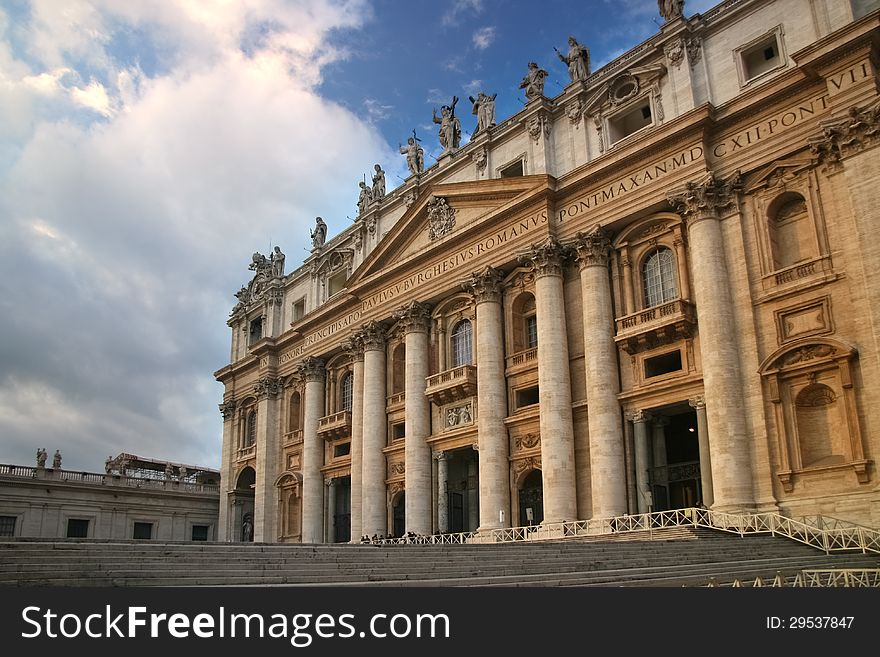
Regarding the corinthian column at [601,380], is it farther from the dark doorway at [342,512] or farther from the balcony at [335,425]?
the dark doorway at [342,512]

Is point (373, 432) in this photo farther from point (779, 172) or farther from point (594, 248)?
point (779, 172)

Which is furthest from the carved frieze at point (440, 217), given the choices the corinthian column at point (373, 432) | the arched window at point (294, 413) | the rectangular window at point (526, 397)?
the arched window at point (294, 413)

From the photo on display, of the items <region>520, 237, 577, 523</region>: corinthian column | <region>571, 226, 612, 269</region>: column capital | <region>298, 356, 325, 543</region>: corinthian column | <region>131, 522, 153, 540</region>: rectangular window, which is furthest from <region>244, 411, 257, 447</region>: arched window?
<region>571, 226, 612, 269</region>: column capital

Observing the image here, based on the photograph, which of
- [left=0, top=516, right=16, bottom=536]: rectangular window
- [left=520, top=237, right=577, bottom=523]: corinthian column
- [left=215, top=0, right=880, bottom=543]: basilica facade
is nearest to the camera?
[left=215, top=0, right=880, bottom=543]: basilica facade

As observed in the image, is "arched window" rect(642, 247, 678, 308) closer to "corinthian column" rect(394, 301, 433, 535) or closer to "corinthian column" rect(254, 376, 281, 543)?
"corinthian column" rect(394, 301, 433, 535)

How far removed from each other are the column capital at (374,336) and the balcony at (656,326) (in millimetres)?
14405

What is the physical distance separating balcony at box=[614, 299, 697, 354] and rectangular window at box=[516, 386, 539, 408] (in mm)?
4810

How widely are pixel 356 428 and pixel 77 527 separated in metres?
21.9

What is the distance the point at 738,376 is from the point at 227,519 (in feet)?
120

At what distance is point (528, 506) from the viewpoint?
109 ft

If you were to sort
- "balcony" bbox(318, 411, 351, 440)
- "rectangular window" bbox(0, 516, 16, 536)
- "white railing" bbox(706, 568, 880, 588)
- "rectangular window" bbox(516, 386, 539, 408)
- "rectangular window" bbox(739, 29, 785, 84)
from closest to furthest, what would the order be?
"white railing" bbox(706, 568, 880, 588)
"rectangular window" bbox(739, 29, 785, 84)
"rectangular window" bbox(516, 386, 539, 408)
"balcony" bbox(318, 411, 351, 440)
"rectangular window" bbox(0, 516, 16, 536)

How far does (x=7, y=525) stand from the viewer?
48.3 m

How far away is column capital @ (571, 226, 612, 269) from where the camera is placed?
31609mm
